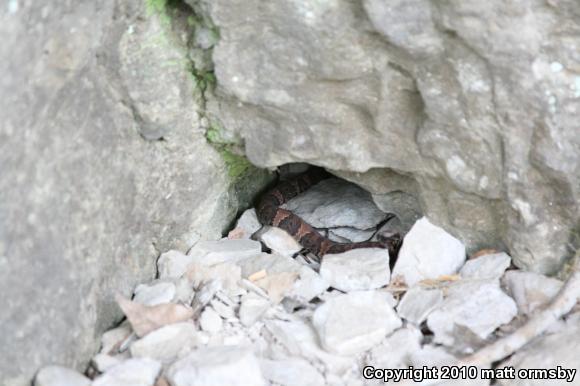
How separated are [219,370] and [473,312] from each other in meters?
1.18

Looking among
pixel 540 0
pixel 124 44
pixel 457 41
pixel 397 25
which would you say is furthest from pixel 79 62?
pixel 540 0

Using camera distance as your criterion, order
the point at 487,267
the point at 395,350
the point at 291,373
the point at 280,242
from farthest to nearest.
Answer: the point at 280,242, the point at 487,267, the point at 395,350, the point at 291,373

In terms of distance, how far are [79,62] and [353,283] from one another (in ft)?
5.41

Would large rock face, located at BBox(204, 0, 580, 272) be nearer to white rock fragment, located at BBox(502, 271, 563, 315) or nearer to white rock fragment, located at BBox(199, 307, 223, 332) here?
white rock fragment, located at BBox(502, 271, 563, 315)

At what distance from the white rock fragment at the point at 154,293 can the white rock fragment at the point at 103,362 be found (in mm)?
319

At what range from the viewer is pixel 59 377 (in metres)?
2.98

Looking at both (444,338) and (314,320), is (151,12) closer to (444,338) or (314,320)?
(314,320)

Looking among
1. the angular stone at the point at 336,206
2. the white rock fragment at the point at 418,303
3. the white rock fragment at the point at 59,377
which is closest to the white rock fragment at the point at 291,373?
the white rock fragment at the point at 418,303

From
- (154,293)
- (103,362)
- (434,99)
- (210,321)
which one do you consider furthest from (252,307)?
(434,99)

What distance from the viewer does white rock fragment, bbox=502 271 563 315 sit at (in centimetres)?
344

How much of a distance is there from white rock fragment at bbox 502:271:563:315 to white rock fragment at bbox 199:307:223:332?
1.34 metres

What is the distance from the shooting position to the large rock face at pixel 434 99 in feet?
10.2

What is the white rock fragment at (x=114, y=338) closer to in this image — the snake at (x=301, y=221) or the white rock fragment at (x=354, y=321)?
the white rock fragment at (x=354, y=321)

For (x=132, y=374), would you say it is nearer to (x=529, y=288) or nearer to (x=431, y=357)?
(x=431, y=357)
